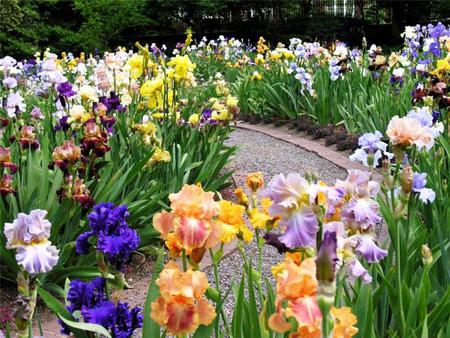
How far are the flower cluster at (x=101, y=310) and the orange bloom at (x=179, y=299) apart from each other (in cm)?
14

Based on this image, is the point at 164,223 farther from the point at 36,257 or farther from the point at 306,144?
the point at 306,144

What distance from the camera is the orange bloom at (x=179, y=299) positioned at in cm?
113

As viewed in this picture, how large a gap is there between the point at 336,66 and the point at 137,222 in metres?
3.61

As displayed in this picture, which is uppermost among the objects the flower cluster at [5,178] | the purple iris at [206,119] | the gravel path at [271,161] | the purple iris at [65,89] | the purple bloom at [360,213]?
the purple iris at [65,89]

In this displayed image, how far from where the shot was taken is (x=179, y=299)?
3.73 ft

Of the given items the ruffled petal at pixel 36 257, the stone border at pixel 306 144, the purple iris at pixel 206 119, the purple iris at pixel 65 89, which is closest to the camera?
the ruffled petal at pixel 36 257

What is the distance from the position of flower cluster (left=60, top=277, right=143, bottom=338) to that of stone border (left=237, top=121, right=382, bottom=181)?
11.8ft

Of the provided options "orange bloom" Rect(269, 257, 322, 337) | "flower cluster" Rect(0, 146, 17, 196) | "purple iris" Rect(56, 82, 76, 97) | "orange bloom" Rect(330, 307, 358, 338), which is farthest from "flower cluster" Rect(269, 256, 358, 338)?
"purple iris" Rect(56, 82, 76, 97)

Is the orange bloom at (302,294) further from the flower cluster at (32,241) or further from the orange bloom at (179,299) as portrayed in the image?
the flower cluster at (32,241)

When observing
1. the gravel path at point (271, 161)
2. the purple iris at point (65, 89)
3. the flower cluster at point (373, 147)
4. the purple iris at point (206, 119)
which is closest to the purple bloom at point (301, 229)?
the flower cluster at point (373, 147)

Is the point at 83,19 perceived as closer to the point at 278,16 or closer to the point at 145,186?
the point at 278,16

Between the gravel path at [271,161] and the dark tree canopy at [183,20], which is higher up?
the dark tree canopy at [183,20]

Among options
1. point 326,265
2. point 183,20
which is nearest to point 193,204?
point 326,265

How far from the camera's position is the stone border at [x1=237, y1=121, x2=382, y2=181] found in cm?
527
